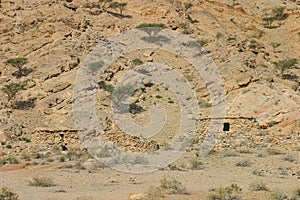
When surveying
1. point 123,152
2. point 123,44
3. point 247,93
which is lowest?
point 123,152

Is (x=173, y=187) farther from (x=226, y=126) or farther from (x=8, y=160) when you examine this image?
(x=226, y=126)

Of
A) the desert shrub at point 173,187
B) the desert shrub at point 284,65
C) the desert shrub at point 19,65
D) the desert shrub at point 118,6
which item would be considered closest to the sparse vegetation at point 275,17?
the desert shrub at point 118,6

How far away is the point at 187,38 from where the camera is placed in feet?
128

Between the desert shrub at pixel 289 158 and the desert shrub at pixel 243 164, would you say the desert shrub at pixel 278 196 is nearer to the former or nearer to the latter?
the desert shrub at pixel 243 164

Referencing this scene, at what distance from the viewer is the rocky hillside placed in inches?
907

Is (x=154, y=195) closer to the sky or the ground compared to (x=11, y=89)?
closer to the ground

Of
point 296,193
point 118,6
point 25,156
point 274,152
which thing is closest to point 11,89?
point 25,156

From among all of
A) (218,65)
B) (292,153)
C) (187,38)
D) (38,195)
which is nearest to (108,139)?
(292,153)

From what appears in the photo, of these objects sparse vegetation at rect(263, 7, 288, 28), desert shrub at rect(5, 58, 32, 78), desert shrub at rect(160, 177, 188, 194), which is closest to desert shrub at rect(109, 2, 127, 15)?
desert shrub at rect(5, 58, 32, 78)

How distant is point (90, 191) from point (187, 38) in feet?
89.1

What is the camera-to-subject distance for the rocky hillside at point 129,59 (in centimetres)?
2303

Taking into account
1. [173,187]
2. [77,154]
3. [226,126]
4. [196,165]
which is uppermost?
[226,126]

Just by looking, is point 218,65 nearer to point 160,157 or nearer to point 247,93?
point 247,93

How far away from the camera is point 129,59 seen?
33.5 metres
